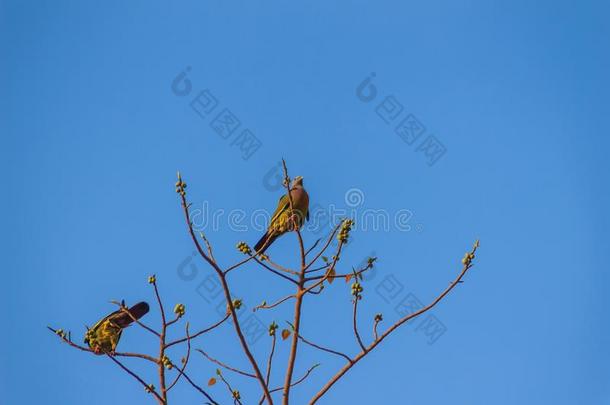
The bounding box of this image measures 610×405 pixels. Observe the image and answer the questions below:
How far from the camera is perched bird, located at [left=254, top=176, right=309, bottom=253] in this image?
598 cm

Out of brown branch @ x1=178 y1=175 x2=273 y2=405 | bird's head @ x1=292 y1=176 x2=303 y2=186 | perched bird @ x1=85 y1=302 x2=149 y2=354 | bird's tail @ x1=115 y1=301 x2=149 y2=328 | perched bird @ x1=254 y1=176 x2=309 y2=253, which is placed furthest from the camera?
bird's head @ x1=292 y1=176 x2=303 y2=186

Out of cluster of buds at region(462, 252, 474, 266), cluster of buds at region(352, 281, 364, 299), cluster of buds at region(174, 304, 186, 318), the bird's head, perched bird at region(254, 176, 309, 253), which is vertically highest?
the bird's head

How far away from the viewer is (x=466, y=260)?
130 inches

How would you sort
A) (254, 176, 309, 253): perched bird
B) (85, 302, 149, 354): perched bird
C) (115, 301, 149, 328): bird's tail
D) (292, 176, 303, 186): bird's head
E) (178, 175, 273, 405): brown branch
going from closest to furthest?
(178, 175, 273, 405): brown branch < (254, 176, 309, 253): perched bird < (85, 302, 149, 354): perched bird < (115, 301, 149, 328): bird's tail < (292, 176, 303, 186): bird's head

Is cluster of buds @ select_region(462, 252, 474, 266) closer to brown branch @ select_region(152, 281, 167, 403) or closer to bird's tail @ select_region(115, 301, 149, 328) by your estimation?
brown branch @ select_region(152, 281, 167, 403)

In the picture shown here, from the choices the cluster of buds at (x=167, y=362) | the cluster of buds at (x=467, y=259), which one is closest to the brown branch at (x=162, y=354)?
the cluster of buds at (x=167, y=362)

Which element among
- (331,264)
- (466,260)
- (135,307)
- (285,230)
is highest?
(135,307)

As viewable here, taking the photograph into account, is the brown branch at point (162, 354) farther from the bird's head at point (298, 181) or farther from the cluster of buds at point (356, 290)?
the bird's head at point (298, 181)

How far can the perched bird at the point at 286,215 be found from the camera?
19.6 ft

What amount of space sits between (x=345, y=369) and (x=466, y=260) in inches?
33.8

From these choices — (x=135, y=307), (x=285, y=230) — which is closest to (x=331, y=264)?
(x=285, y=230)

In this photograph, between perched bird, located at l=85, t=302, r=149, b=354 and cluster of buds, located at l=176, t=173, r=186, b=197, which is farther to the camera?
perched bird, located at l=85, t=302, r=149, b=354

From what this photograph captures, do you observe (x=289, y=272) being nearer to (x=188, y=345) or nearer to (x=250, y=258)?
(x=250, y=258)

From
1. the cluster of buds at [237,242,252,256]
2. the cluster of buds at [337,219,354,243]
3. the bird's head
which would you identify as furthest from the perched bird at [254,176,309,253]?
the cluster of buds at [337,219,354,243]
